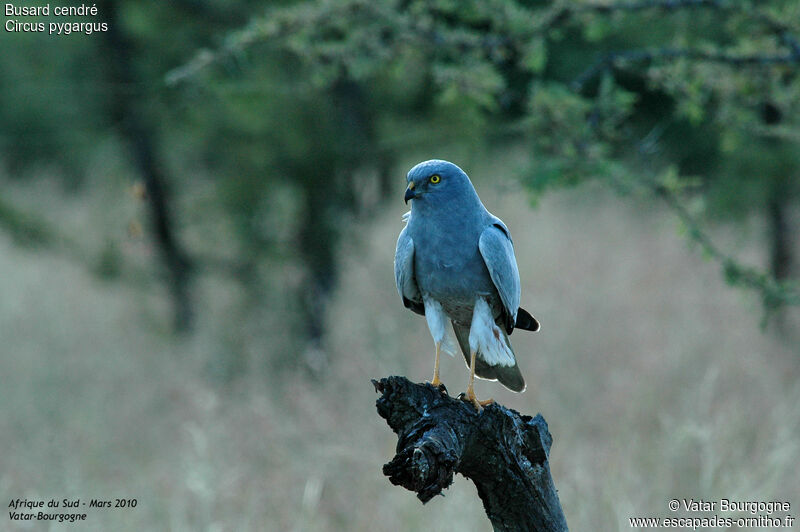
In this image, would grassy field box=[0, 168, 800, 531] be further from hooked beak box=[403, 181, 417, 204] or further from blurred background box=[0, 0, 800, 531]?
hooked beak box=[403, 181, 417, 204]

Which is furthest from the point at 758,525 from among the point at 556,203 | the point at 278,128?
the point at 556,203

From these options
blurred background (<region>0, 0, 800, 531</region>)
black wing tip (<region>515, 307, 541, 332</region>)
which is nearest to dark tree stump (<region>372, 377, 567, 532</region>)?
black wing tip (<region>515, 307, 541, 332</region>)

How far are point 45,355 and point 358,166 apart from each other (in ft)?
14.9

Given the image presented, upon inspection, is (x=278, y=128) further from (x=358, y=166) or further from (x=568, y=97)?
(x=568, y=97)

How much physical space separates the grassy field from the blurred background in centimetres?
3

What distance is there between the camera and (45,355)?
28.9ft

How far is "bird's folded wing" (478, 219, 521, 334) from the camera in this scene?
203 cm

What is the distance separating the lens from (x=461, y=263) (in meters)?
2.09

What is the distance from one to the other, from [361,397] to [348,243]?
6.15 ft

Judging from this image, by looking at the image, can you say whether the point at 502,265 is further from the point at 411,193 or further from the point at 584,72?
the point at 584,72

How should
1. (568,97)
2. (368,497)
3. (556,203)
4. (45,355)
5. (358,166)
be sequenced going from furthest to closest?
1. (556,203)
2. (45,355)
3. (358,166)
4. (368,497)
5. (568,97)

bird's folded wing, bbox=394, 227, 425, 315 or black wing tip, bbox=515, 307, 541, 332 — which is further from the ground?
bird's folded wing, bbox=394, 227, 425, 315

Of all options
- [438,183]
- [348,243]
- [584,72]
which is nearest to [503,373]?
[438,183]

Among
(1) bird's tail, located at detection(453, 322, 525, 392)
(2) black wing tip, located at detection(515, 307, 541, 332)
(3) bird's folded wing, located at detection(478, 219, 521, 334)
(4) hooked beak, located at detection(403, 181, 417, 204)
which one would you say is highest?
(4) hooked beak, located at detection(403, 181, 417, 204)
